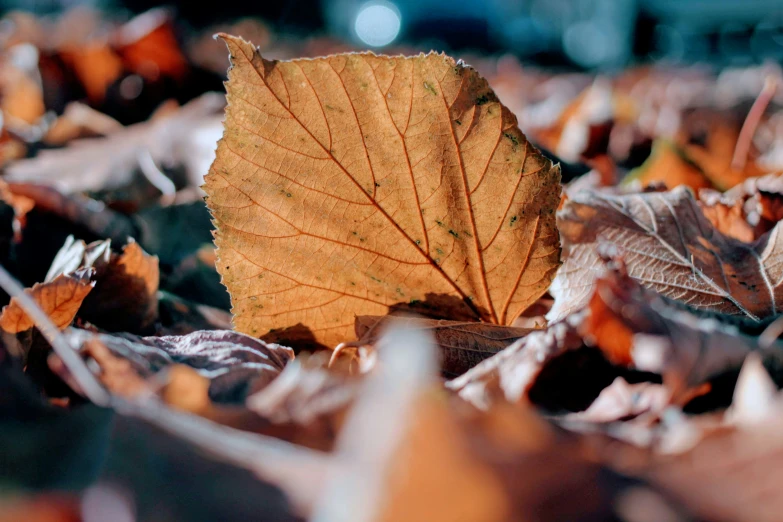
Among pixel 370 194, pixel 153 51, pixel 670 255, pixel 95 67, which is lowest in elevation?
pixel 370 194

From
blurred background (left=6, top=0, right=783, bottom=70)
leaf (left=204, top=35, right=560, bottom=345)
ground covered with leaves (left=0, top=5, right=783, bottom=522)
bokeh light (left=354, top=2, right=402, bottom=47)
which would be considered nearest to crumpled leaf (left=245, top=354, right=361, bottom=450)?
ground covered with leaves (left=0, top=5, right=783, bottom=522)

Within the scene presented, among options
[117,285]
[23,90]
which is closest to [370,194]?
[117,285]

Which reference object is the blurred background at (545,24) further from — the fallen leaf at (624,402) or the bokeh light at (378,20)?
the fallen leaf at (624,402)

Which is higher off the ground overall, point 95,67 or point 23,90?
point 95,67

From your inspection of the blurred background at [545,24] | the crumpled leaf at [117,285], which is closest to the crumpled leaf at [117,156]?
the crumpled leaf at [117,285]

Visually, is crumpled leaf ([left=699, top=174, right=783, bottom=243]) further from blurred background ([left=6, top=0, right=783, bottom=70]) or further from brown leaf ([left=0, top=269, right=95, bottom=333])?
blurred background ([left=6, top=0, right=783, bottom=70])

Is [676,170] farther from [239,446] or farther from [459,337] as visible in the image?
[239,446]
